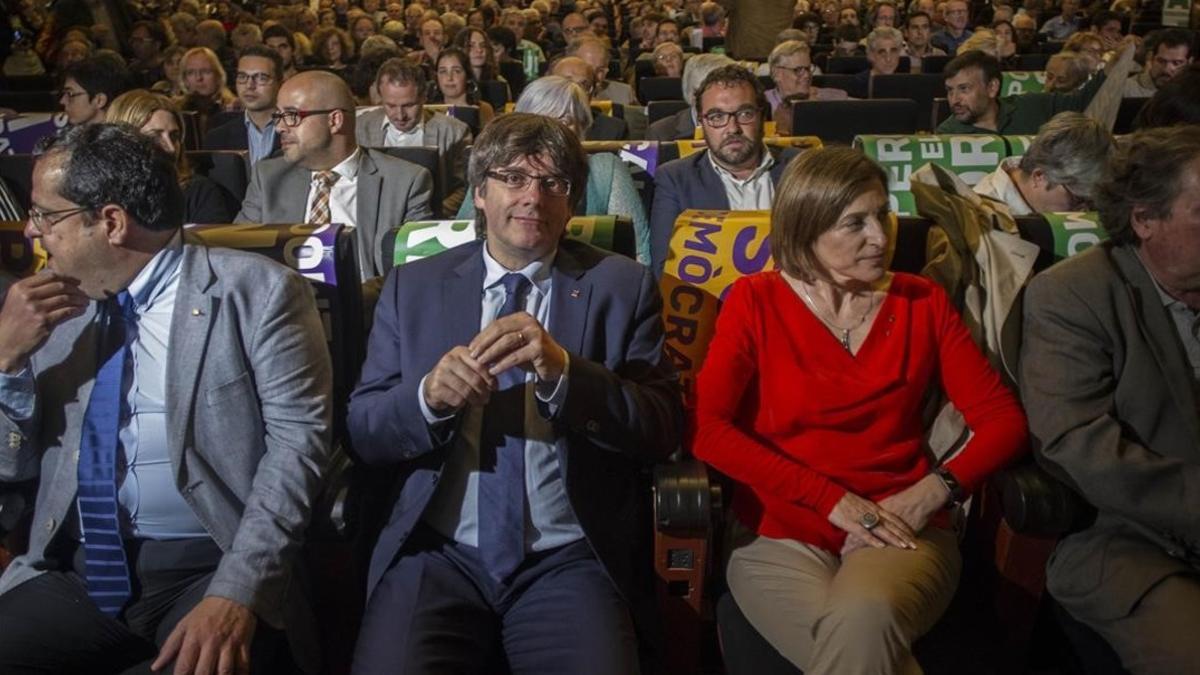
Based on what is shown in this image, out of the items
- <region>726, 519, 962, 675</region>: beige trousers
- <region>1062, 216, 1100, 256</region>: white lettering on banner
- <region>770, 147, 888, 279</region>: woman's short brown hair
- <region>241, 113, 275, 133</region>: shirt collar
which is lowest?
<region>726, 519, 962, 675</region>: beige trousers

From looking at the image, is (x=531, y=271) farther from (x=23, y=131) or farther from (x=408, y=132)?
(x=23, y=131)

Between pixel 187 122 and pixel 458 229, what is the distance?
351 cm

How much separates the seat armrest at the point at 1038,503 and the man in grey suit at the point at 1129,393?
30 mm

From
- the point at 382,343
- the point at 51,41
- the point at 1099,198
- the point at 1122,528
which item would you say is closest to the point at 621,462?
the point at 382,343

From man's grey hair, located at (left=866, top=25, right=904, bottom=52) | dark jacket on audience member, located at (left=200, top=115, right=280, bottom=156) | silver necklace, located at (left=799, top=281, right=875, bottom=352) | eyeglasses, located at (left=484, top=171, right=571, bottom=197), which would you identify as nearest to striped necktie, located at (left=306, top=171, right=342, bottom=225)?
dark jacket on audience member, located at (left=200, top=115, right=280, bottom=156)

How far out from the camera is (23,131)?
5445 millimetres

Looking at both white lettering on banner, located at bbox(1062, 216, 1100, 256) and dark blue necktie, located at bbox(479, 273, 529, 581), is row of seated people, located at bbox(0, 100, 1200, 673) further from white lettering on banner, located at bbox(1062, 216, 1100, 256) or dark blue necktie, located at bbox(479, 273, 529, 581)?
white lettering on banner, located at bbox(1062, 216, 1100, 256)

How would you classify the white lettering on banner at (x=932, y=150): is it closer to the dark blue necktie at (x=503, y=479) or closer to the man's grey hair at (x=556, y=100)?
the man's grey hair at (x=556, y=100)

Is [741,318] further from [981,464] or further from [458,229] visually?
[458,229]

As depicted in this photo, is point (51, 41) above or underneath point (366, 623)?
above

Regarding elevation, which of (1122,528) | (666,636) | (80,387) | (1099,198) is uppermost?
(1099,198)

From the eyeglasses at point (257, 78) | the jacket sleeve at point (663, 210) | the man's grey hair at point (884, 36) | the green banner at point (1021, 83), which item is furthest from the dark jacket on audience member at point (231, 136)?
the green banner at point (1021, 83)

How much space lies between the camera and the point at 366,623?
1.95 metres

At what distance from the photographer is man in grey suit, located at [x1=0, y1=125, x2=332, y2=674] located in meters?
1.90
